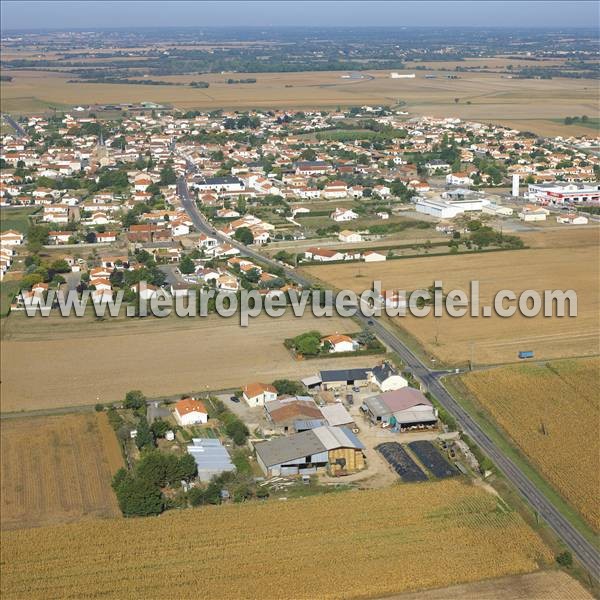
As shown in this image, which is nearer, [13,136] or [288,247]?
[288,247]

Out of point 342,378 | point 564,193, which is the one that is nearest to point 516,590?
point 342,378

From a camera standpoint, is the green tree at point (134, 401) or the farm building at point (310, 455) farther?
the green tree at point (134, 401)

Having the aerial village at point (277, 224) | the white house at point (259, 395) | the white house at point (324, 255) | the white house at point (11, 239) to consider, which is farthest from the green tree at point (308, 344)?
the white house at point (11, 239)

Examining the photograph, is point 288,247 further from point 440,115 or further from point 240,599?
point 440,115

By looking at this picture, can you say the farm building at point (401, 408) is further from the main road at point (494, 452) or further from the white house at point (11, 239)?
the white house at point (11, 239)

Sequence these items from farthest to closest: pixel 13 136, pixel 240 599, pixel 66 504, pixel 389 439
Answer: pixel 13 136 < pixel 389 439 < pixel 66 504 < pixel 240 599

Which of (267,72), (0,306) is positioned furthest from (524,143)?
(267,72)

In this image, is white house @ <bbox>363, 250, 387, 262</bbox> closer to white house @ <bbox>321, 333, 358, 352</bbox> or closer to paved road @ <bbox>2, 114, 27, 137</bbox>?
white house @ <bbox>321, 333, 358, 352</bbox>
